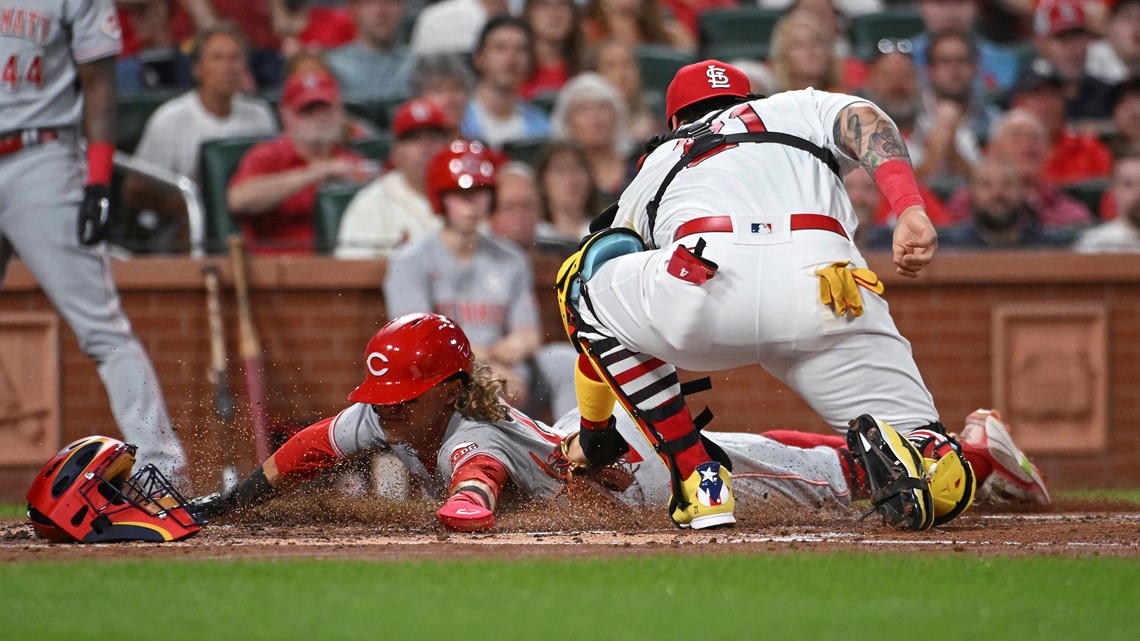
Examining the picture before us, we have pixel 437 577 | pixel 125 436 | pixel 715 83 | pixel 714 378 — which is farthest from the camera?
pixel 714 378

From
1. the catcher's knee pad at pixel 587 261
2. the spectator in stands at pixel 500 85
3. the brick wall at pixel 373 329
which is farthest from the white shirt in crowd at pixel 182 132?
the catcher's knee pad at pixel 587 261

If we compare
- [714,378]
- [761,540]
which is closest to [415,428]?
[761,540]

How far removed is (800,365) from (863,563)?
90 cm

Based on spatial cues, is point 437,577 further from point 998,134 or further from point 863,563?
point 998,134

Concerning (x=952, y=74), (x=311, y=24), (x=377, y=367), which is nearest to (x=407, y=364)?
(x=377, y=367)

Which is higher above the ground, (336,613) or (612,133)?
(612,133)

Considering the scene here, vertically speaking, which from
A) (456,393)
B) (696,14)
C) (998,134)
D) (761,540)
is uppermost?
(696,14)

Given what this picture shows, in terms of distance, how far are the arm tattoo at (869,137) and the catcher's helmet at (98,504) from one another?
2.32 meters

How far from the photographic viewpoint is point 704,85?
5.02 m

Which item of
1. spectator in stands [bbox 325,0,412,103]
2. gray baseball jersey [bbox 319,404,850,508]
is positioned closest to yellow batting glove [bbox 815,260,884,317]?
gray baseball jersey [bbox 319,404,850,508]

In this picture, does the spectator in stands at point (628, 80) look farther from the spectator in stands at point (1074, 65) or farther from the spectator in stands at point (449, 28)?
the spectator in stands at point (1074, 65)

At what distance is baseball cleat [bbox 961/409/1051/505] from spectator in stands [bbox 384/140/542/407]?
8.14 ft

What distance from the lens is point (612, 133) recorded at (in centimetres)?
868

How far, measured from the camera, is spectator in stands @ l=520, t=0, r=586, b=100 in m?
9.51
